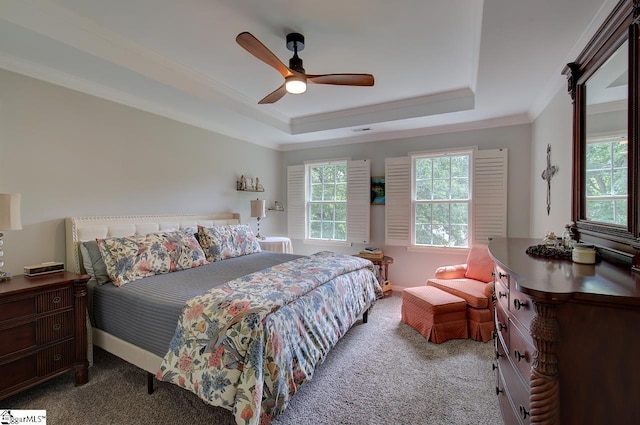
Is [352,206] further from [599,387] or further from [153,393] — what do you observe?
[599,387]

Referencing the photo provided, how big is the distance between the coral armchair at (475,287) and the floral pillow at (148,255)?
2699 mm

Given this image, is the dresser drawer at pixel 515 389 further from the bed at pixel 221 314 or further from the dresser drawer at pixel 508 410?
the bed at pixel 221 314

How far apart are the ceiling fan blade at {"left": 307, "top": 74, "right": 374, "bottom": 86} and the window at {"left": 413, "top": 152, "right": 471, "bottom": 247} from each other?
224 cm

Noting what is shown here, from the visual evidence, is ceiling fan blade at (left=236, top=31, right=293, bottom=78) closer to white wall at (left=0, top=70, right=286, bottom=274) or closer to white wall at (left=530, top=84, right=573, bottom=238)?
white wall at (left=0, top=70, right=286, bottom=274)

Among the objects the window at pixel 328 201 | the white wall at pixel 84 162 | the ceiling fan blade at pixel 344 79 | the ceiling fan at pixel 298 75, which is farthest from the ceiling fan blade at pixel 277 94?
the window at pixel 328 201

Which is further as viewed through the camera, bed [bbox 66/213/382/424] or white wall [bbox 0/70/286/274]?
white wall [bbox 0/70/286/274]

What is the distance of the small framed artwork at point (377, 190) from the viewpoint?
14.5 ft

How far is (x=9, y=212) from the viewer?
189 cm

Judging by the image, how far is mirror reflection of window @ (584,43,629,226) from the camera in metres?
1.34

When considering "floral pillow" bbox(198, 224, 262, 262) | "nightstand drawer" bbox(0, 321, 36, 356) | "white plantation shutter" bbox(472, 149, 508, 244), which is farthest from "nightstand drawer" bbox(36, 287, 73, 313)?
"white plantation shutter" bbox(472, 149, 508, 244)

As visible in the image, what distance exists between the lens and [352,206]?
4598 millimetres

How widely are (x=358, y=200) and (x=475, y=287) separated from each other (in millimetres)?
2145

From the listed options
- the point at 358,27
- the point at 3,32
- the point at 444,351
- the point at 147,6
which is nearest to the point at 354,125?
the point at 358,27

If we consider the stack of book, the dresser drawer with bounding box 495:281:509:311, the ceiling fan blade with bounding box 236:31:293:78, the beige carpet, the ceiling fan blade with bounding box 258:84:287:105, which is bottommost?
the beige carpet
